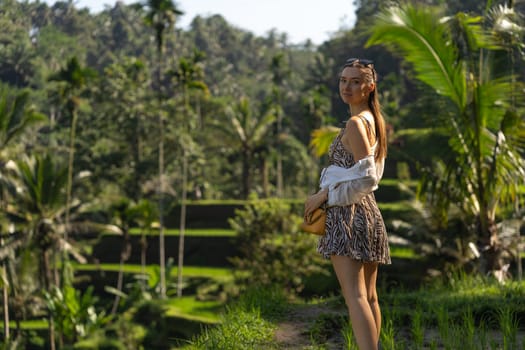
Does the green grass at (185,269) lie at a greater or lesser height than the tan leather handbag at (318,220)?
lesser

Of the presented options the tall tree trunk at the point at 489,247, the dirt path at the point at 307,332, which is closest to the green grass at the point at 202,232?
the tall tree trunk at the point at 489,247

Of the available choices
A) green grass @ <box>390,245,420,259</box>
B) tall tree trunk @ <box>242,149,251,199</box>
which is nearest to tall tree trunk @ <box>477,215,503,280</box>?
green grass @ <box>390,245,420,259</box>

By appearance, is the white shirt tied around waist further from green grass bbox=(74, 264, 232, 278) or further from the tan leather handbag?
green grass bbox=(74, 264, 232, 278)

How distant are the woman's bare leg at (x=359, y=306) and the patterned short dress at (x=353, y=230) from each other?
0.07 m

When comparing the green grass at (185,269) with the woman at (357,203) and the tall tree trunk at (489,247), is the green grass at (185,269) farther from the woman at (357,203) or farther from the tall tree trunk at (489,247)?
the woman at (357,203)

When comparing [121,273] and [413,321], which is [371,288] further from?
[121,273]

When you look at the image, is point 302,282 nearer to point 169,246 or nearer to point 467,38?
point 169,246

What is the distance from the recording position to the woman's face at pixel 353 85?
377 cm

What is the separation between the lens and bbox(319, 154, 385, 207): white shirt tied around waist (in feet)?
11.8

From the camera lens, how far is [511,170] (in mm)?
8422

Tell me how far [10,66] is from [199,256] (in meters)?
13.2

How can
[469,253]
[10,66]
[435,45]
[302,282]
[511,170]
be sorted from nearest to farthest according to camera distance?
[435,45] < [511,170] < [469,253] < [302,282] < [10,66]

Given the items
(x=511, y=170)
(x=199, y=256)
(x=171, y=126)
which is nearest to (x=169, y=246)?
(x=199, y=256)

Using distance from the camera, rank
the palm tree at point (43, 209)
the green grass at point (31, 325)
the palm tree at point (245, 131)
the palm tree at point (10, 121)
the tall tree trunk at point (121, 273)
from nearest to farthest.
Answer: the palm tree at point (10, 121), the palm tree at point (43, 209), the tall tree trunk at point (121, 273), the green grass at point (31, 325), the palm tree at point (245, 131)
